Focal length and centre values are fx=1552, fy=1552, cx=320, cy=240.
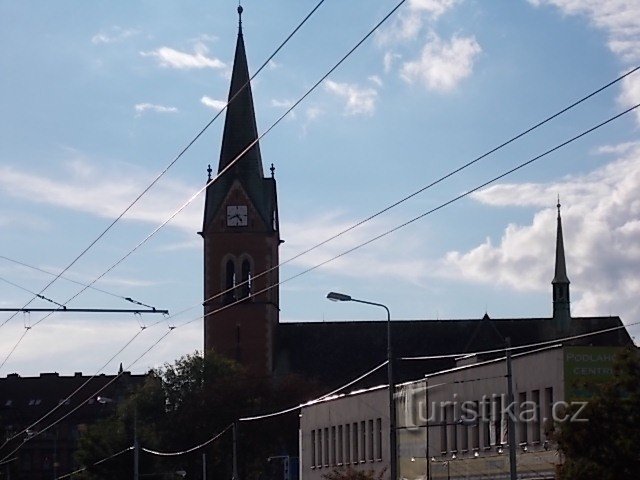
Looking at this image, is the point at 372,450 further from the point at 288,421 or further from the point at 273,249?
the point at 273,249

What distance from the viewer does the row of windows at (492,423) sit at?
152 feet

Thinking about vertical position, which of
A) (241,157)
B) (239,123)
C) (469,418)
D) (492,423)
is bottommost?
(492,423)

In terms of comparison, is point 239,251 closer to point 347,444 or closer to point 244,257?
point 244,257

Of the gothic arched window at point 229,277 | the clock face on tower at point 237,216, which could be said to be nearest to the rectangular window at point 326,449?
the gothic arched window at point 229,277

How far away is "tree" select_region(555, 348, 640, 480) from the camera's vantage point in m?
33.5

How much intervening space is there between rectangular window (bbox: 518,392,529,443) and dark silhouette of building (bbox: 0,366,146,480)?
3387 inches

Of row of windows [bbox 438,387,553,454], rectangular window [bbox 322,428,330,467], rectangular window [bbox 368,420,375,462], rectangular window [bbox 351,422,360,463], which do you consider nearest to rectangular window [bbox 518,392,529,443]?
row of windows [bbox 438,387,553,454]

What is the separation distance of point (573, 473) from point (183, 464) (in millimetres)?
56717

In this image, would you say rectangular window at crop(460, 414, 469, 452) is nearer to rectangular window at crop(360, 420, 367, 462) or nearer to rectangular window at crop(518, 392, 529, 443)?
rectangular window at crop(518, 392, 529, 443)

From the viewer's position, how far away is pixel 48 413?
431 ft

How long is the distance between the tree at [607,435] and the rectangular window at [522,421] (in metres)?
12.3

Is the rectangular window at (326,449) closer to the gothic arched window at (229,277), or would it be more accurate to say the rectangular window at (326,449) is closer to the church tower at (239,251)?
the church tower at (239,251)

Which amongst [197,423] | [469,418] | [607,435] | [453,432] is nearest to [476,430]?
[469,418]

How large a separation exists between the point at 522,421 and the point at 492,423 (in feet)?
5.31
